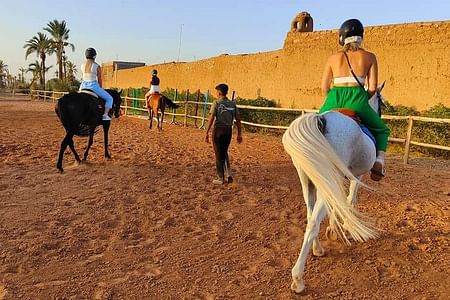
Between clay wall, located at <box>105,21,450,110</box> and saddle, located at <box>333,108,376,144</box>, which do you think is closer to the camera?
saddle, located at <box>333,108,376,144</box>

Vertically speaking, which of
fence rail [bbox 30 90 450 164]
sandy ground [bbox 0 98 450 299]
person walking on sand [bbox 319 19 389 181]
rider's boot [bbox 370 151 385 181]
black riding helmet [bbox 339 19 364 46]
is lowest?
Result: sandy ground [bbox 0 98 450 299]

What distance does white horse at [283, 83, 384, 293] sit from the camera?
304cm

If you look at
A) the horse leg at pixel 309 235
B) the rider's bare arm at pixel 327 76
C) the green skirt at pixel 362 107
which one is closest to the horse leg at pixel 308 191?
the horse leg at pixel 309 235

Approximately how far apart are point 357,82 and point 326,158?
0.98 meters

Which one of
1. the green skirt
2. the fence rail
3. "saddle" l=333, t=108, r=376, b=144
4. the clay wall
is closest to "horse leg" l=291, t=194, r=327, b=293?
"saddle" l=333, t=108, r=376, b=144

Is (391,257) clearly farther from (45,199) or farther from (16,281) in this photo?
(45,199)

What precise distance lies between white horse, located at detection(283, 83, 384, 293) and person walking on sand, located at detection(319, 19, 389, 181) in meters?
0.24

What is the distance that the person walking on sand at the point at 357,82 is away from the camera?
142 inches

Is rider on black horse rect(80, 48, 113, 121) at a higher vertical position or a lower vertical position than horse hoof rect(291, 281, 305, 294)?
higher

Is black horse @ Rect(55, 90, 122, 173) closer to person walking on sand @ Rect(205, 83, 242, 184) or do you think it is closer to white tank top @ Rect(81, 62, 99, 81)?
white tank top @ Rect(81, 62, 99, 81)

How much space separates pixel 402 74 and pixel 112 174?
33.4 feet

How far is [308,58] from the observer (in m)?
16.7

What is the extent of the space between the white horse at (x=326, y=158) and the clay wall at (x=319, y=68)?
1031 centimetres

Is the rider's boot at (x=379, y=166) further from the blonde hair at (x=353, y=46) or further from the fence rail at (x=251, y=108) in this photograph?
the fence rail at (x=251, y=108)
